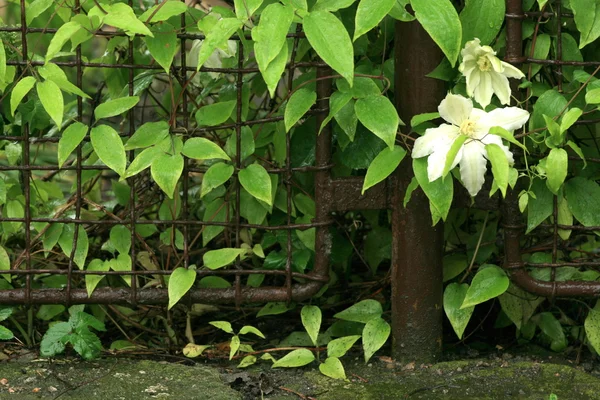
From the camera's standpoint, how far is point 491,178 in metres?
1.94

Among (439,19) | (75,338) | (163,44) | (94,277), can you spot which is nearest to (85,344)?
(75,338)

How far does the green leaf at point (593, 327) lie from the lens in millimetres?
1978

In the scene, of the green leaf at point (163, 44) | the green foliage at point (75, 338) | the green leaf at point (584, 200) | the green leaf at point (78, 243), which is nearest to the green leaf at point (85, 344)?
the green foliage at point (75, 338)

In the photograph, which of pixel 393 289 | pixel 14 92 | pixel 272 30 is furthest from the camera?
pixel 393 289

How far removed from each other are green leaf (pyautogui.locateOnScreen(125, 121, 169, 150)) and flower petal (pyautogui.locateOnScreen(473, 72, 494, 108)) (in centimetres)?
65

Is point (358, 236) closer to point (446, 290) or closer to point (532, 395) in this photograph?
point (446, 290)

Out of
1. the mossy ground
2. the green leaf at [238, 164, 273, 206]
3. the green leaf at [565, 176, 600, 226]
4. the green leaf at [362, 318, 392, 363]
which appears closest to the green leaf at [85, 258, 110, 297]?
the mossy ground

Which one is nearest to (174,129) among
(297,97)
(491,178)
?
(297,97)

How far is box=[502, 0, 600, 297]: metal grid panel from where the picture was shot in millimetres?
1845

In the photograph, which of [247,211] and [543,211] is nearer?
[543,211]

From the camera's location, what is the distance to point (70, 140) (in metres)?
1.85

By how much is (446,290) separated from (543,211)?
0.92 feet

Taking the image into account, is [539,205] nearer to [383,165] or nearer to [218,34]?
[383,165]

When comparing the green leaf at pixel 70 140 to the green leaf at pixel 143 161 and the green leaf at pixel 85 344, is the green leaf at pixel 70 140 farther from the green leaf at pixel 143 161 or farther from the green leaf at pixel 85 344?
the green leaf at pixel 85 344
